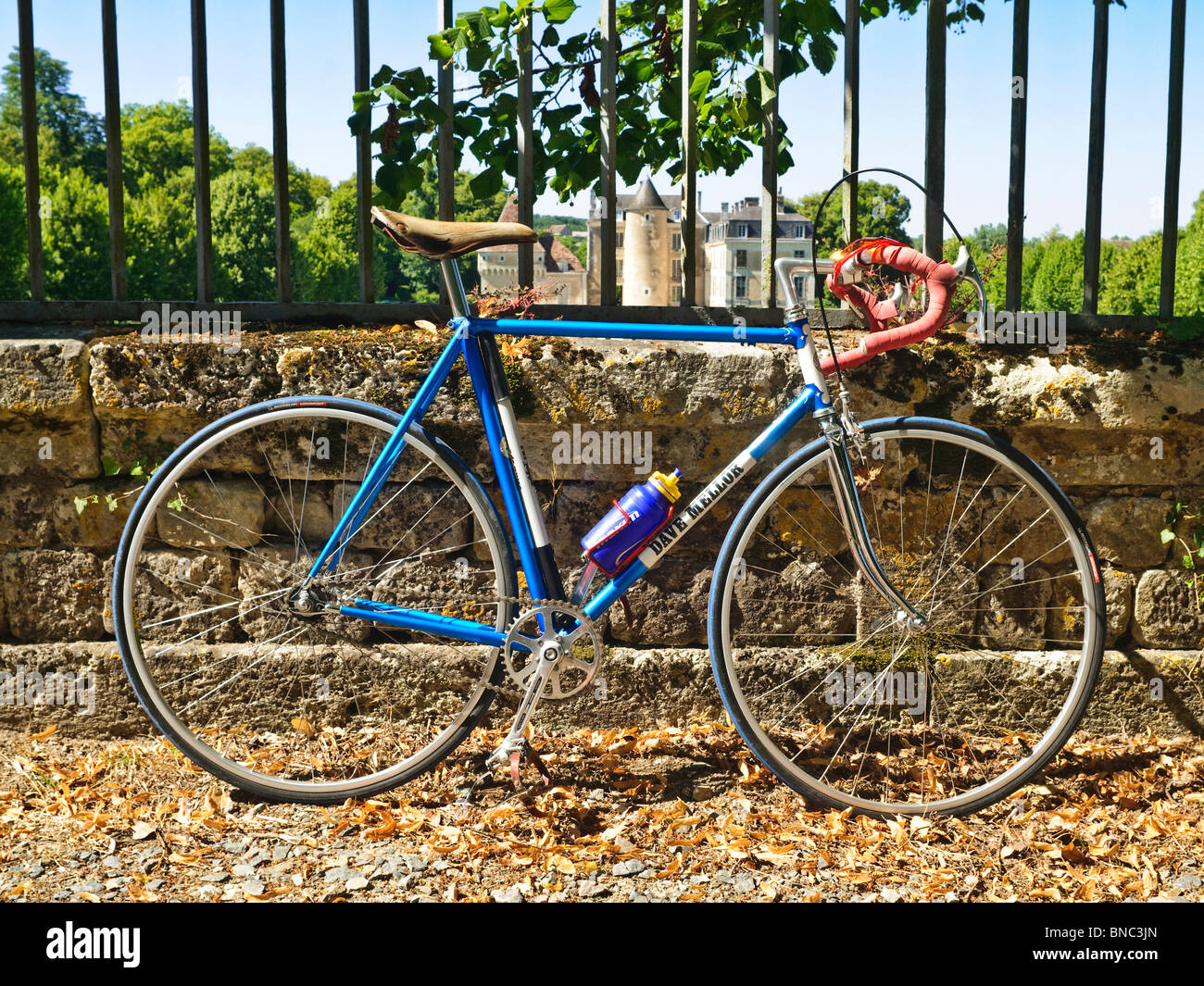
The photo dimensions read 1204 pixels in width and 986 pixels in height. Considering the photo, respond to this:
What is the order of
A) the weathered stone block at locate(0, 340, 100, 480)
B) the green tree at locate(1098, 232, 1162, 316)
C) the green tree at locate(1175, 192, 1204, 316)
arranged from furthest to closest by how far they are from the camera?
the green tree at locate(1098, 232, 1162, 316), the green tree at locate(1175, 192, 1204, 316), the weathered stone block at locate(0, 340, 100, 480)

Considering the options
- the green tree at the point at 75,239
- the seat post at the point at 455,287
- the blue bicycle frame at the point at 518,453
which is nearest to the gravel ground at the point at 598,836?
the blue bicycle frame at the point at 518,453

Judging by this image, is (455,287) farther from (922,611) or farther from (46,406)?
(922,611)

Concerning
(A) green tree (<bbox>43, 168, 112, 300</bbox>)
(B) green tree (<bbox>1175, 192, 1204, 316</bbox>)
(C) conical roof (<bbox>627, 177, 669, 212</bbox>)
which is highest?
(A) green tree (<bbox>43, 168, 112, 300</bbox>)

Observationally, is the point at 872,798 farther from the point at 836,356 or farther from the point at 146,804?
the point at 146,804

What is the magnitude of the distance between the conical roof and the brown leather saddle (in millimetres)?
985

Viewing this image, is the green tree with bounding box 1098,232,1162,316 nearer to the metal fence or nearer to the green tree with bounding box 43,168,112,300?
the metal fence

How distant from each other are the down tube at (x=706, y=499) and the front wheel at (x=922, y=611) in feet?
1.65

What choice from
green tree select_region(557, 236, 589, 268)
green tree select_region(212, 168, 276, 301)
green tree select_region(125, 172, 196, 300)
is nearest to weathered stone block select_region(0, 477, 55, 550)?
green tree select_region(557, 236, 589, 268)

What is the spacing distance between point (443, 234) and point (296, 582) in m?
1.24

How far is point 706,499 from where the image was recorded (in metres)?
2.83

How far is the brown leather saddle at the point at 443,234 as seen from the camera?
2.71 metres

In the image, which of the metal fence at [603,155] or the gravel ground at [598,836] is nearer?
the gravel ground at [598,836]

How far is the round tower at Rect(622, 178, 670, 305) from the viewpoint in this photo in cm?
364

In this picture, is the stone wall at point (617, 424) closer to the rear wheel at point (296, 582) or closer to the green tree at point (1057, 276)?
the rear wheel at point (296, 582)
